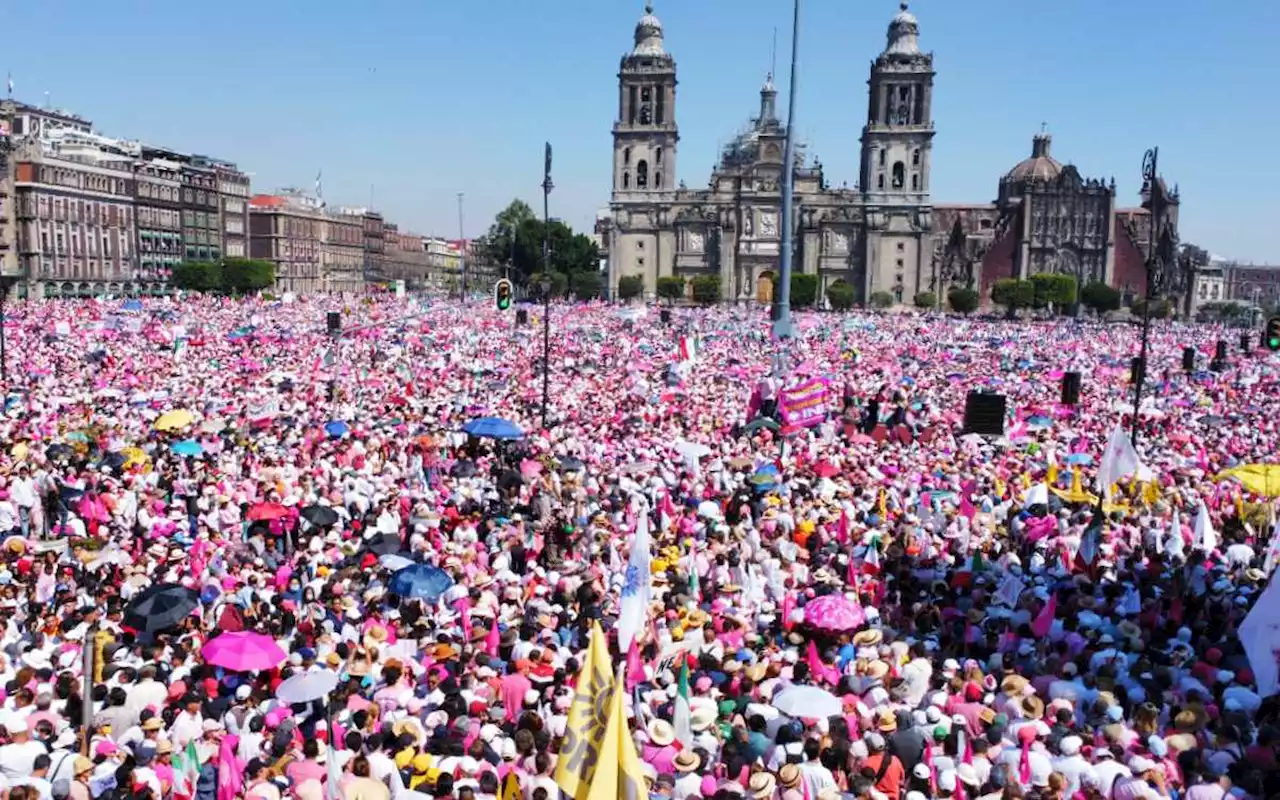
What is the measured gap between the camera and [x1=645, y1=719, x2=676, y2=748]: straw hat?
27.2 ft

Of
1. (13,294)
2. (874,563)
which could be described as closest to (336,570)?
(874,563)

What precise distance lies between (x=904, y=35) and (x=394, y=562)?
96.0 meters

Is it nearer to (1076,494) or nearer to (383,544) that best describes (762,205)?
(1076,494)

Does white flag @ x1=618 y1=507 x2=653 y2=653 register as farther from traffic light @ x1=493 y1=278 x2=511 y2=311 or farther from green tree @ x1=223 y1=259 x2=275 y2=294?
green tree @ x1=223 y1=259 x2=275 y2=294

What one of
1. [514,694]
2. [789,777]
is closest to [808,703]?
[789,777]

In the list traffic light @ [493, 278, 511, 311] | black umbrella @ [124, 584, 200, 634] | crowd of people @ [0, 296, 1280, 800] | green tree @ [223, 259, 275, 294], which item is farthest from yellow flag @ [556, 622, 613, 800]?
green tree @ [223, 259, 275, 294]

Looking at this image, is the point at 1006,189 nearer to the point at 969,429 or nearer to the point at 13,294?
the point at 13,294

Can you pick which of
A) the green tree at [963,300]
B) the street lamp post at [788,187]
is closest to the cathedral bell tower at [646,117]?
the green tree at [963,300]

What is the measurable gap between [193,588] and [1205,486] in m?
14.1

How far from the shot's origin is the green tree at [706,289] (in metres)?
91.9

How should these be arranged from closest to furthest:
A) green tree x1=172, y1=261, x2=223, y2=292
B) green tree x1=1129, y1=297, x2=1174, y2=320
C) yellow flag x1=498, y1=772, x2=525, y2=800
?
1. yellow flag x1=498, y1=772, x2=525, y2=800
2. green tree x1=1129, y1=297, x2=1174, y2=320
3. green tree x1=172, y1=261, x2=223, y2=292

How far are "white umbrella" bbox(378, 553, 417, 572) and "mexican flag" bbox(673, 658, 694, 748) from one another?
169 inches

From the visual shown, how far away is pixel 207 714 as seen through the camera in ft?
28.7

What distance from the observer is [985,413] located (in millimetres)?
20406
